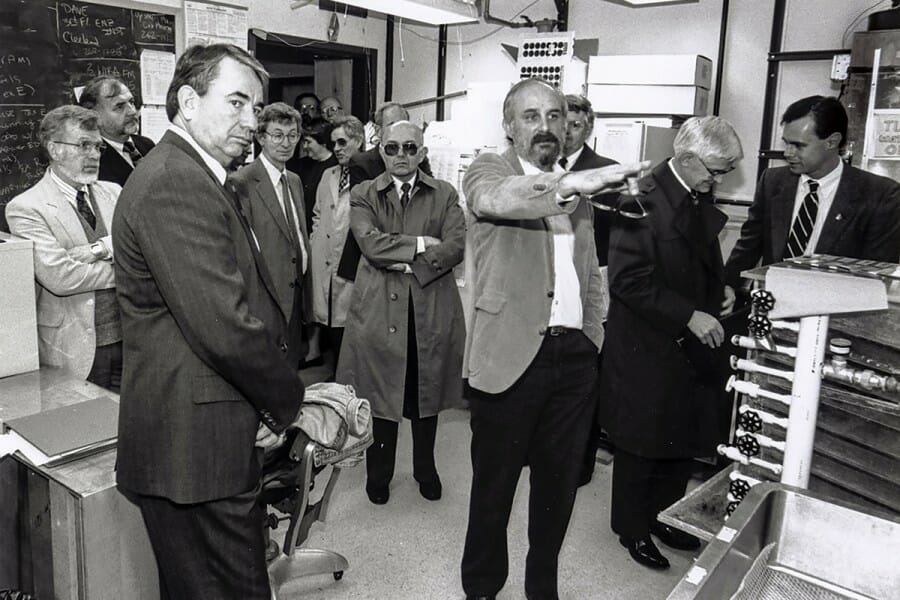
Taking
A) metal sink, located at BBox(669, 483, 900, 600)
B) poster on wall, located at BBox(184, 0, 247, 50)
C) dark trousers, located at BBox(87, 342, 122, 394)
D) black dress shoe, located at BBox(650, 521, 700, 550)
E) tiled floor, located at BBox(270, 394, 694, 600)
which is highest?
poster on wall, located at BBox(184, 0, 247, 50)

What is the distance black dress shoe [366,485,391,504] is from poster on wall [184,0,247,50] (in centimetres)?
274

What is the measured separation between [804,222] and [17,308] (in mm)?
2860

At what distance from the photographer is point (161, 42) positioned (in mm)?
4293

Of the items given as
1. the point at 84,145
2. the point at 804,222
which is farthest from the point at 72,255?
the point at 804,222

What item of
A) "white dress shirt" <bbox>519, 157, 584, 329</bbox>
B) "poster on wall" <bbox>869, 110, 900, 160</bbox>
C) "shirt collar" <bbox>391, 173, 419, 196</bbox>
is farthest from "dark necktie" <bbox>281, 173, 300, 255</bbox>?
"poster on wall" <bbox>869, 110, 900, 160</bbox>

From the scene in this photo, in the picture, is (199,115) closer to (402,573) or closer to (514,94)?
(514,94)

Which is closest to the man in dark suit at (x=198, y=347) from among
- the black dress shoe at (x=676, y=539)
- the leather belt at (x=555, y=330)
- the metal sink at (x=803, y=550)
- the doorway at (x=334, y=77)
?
the leather belt at (x=555, y=330)

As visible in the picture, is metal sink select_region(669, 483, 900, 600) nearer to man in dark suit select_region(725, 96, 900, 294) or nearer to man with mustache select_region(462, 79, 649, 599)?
man with mustache select_region(462, 79, 649, 599)

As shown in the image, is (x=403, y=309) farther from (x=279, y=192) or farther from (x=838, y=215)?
(x=838, y=215)

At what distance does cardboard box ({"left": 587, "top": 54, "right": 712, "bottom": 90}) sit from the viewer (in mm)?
4016

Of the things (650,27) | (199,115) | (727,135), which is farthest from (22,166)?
(650,27)

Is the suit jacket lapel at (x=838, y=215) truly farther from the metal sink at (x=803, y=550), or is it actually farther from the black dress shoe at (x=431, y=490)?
the metal sink at (x=803, y=550)

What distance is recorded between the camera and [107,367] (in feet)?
8.52

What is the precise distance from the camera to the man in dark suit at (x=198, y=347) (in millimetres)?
1512
